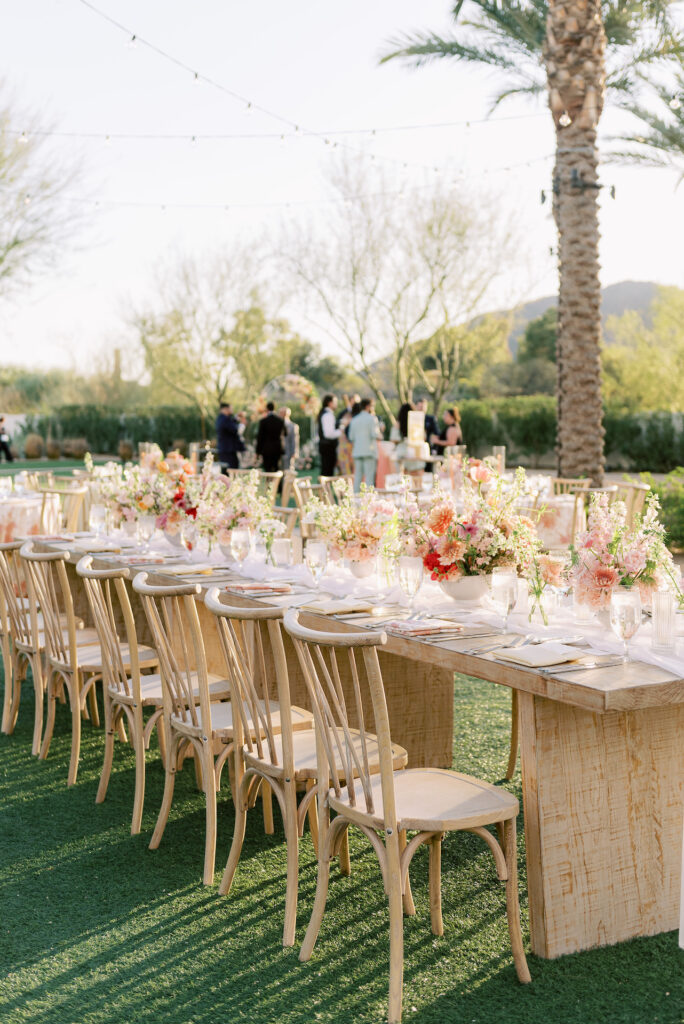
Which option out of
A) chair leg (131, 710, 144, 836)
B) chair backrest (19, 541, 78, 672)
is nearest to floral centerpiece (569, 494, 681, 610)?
chair leg (131, 710, 144, 836)

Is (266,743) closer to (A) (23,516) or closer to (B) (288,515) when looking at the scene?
(B) (288,515)

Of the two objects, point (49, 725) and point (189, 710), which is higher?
point (189, 710)

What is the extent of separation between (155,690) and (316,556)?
2.75 ft

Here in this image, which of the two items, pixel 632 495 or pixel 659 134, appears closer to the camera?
pixel 632 495

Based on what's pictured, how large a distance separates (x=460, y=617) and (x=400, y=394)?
2312 centimetres

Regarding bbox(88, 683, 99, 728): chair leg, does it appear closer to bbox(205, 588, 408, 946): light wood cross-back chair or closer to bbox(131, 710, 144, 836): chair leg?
bbox(131, 710, 144, 836): chair leg

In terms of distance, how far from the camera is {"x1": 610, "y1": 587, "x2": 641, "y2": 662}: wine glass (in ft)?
9.84

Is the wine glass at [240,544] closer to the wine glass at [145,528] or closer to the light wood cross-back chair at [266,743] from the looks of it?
the wine glass at [145,528]

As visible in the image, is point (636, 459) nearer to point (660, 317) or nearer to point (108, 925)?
point (660, 317)

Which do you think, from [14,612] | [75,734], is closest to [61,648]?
[75,734]

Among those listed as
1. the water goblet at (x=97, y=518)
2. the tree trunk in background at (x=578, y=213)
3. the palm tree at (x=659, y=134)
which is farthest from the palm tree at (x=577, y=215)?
the water goblet at (x=97, y=518)

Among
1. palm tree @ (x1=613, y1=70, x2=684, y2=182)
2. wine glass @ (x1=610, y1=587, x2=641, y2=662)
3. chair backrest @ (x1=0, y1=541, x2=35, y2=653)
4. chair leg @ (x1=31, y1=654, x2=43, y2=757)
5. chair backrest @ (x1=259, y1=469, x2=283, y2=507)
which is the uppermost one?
palm tree @ (x1=613, y1=70, x2=684, y2=182)

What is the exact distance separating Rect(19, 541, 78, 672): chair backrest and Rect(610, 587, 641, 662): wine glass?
7.40 ft

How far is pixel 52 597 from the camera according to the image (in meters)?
4.46
